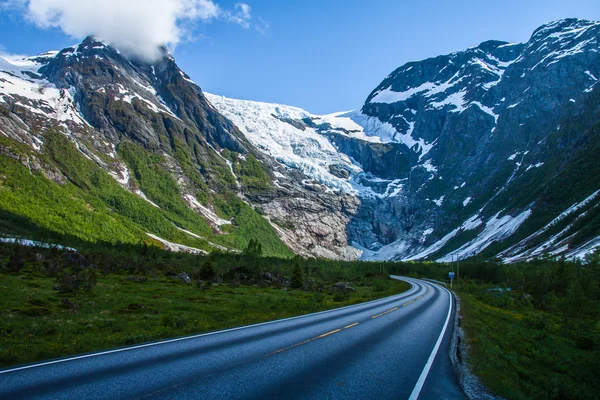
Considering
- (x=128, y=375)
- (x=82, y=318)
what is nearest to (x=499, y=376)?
(x=128, y=375)

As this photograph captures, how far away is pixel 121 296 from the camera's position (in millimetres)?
35406

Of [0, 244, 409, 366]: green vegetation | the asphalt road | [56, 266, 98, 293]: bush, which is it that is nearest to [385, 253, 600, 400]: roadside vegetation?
the asphalt road

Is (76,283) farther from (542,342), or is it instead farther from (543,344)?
(542,342)

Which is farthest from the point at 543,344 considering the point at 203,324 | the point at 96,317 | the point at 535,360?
the point at 96,317

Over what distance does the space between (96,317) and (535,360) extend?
27.6 m

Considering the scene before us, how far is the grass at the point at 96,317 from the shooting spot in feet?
52.0

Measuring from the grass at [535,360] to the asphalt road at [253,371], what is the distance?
161 centimetres

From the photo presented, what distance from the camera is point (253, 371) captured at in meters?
11.0

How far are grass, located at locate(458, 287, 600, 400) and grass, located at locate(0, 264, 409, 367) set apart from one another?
13.2m

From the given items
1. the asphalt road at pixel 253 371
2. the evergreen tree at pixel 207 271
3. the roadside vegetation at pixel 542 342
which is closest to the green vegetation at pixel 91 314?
the asphalt road at pixel 253 371

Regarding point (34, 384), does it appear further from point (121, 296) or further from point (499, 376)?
point (121, 296)

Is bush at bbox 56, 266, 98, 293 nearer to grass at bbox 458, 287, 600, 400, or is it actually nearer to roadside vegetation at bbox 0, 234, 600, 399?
roadside vegetation at bbox 0, 234, 600, 399

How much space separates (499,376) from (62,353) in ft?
50.6

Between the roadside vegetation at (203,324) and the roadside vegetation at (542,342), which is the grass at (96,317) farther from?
the roadside vegetation at (542,342)
